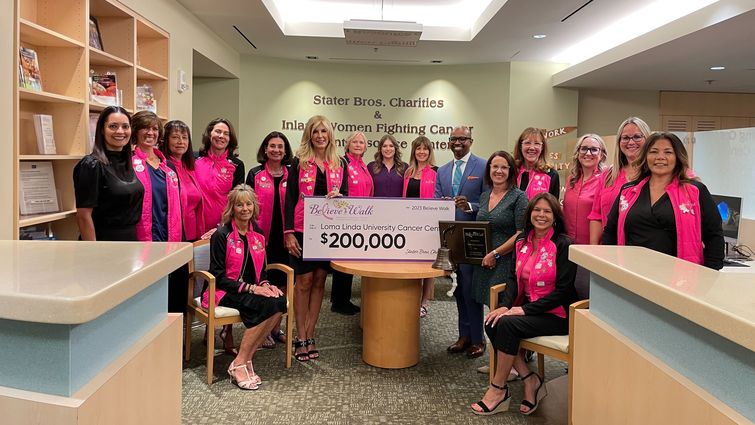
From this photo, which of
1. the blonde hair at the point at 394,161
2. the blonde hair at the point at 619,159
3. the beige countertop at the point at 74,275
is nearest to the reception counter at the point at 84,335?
the beige countertop at the point at 74,275

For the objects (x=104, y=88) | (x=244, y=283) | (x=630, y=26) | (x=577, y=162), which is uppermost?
(x=630, y=26)

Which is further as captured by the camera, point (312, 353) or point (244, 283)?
point (312, 353)

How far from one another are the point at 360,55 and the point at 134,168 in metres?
4.94

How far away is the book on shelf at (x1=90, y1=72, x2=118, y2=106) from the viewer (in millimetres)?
3953

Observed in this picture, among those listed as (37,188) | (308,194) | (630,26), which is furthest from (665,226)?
(630,26)

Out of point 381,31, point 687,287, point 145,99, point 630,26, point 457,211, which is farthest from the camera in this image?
point 630,26

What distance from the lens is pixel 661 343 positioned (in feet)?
4.23

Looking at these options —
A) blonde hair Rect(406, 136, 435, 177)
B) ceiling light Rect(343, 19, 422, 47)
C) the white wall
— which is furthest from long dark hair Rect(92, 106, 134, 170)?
the white wall

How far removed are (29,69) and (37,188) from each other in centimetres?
69

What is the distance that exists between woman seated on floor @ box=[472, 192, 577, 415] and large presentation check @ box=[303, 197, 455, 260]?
0.66m

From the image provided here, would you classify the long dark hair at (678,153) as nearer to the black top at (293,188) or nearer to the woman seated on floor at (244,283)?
the black top at (293,188)

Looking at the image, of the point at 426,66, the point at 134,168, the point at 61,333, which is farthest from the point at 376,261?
the point at 426,66

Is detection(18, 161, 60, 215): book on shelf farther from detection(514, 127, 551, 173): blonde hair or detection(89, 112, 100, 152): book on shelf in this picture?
detection(514, 127, 551, 173): blonde hair

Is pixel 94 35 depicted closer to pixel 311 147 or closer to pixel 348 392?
pixel 311 147
